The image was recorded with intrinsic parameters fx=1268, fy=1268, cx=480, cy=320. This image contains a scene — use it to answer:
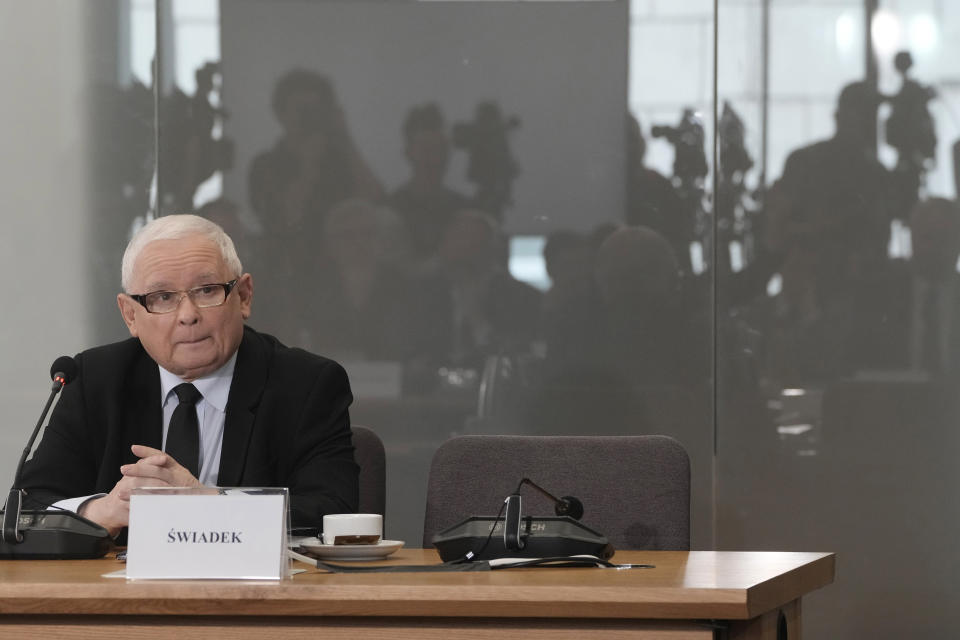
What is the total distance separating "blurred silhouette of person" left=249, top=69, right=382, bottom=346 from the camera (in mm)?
3641

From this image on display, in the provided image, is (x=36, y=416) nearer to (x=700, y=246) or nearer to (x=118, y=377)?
(x=118, y=377)

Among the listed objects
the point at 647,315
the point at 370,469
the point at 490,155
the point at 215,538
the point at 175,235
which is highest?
the point at 490,155

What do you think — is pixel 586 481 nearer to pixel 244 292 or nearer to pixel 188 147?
pixel 244 292

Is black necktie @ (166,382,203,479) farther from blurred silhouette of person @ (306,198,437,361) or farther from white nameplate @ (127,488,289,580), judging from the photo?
blurred silhouette of person @ (306,198,437,361)

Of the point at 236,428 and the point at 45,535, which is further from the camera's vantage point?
the point at 236,428

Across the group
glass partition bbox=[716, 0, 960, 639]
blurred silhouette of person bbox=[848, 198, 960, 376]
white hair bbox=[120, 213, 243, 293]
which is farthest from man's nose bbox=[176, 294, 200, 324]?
blurred silhouette of person bbox=[848, 198, 960, 376]

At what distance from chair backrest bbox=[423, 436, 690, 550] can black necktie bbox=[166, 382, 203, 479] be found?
1.46ft

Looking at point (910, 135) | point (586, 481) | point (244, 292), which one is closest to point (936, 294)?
point (910, 135)

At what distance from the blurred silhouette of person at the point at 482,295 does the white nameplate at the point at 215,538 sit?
2.02 metres

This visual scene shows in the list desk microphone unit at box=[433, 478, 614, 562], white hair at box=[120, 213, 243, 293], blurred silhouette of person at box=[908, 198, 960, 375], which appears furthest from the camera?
blurred silhouette of person at box=[908, 198, 960, 375]

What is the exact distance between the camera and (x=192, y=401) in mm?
2406

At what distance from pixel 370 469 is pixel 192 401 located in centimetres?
41

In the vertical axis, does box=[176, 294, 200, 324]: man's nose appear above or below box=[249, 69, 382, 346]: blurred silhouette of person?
below

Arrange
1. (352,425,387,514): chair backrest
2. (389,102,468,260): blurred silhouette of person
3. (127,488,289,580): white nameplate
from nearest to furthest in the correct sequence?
(127,488,289,580): white nameplate
(352,425,387,514): chair backrest
(389,102,468,260): blurred silhouette of person
